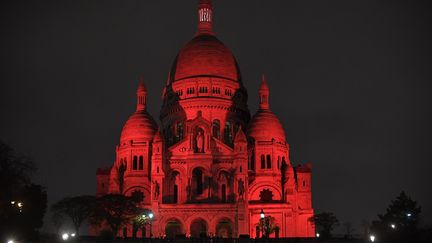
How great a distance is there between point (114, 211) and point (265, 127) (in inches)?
1115

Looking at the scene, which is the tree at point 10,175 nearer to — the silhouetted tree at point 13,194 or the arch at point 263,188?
the silhouetted tree at point 13,194

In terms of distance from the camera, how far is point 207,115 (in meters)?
111

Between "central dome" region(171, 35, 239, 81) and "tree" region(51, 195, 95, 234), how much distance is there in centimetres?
2987

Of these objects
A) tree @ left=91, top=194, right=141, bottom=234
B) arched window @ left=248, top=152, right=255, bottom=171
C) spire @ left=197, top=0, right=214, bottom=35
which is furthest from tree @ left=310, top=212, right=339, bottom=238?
spire @ left=197, top=0, right=214, bottom=35

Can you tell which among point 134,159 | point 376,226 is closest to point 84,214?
point 134,159

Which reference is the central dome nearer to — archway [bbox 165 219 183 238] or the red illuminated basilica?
the red illuminated basilica

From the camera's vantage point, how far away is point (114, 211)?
293 feet

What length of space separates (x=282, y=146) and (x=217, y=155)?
38.9ft

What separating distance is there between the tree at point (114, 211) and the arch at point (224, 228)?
36.1 ft

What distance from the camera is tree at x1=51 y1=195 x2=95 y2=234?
299 feet

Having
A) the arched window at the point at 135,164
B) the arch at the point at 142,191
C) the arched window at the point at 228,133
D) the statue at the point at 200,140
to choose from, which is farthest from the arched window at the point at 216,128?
the arch at the point at 142,191

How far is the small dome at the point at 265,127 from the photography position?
4237 inches

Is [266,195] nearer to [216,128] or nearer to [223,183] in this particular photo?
[223,183]

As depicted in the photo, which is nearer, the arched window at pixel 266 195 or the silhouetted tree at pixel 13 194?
the silhouetted tree at pixel 13 194
